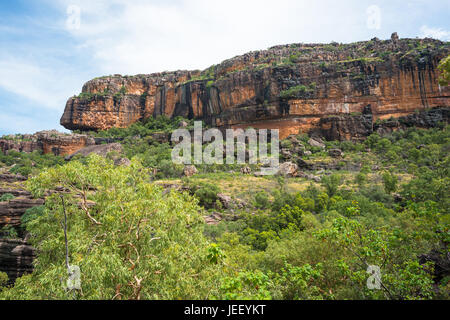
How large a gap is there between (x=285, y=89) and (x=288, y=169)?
1919 cm

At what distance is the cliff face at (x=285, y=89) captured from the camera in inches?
1593

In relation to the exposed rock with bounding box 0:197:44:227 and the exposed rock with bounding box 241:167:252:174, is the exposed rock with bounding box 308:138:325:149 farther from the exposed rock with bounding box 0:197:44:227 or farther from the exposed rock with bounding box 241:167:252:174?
the exposed rock with bounding box 0:197:44:227

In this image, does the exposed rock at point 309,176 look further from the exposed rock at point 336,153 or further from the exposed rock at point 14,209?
the exposed rock at point 14,209

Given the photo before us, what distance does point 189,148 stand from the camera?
43562 millimetres

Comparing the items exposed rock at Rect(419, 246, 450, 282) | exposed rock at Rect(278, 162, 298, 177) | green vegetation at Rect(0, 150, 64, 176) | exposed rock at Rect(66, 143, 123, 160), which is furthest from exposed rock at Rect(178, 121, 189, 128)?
exposed rock at Rect(419, 246, 450, 282)

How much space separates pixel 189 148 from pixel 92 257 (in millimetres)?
38497

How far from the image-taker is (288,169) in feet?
106

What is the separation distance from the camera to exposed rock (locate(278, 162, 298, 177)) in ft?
105

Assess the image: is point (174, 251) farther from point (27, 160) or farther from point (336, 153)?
point (27, 160)

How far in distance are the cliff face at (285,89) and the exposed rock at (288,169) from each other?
1269cm

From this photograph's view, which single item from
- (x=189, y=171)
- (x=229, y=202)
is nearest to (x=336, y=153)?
(x=229, y=202)

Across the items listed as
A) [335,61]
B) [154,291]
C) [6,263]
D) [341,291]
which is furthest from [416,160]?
[6,263]

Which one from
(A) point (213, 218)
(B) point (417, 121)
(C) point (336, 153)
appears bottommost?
(A) point (213, 218)

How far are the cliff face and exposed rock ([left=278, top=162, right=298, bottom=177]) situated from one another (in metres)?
12.7
